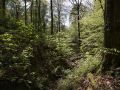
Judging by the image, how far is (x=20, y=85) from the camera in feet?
26.2

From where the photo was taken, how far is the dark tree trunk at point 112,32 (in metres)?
7.49

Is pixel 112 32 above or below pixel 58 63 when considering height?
above

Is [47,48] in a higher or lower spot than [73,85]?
higher

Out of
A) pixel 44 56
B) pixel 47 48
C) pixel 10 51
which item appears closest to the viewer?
pixel 10 51

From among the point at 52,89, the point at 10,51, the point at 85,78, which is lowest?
the point at 52,89

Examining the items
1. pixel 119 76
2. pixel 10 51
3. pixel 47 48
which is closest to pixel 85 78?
pixel 119 76

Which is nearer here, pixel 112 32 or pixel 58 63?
pixel 112 32

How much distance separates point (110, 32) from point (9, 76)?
13.6 feet

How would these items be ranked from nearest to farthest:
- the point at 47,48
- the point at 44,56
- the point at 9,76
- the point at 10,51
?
1. the point at 9,76
2. the point at 10,51
3. the point at 44,56
4. the point at 47,48

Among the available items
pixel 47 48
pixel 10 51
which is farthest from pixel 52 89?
pixel 47 48

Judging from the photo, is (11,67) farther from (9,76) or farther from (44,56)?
(44,56)

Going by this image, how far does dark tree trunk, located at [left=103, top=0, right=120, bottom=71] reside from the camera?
7.49 metres

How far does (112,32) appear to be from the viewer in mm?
7633

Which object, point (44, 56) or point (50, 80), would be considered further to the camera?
point (44, 56)
